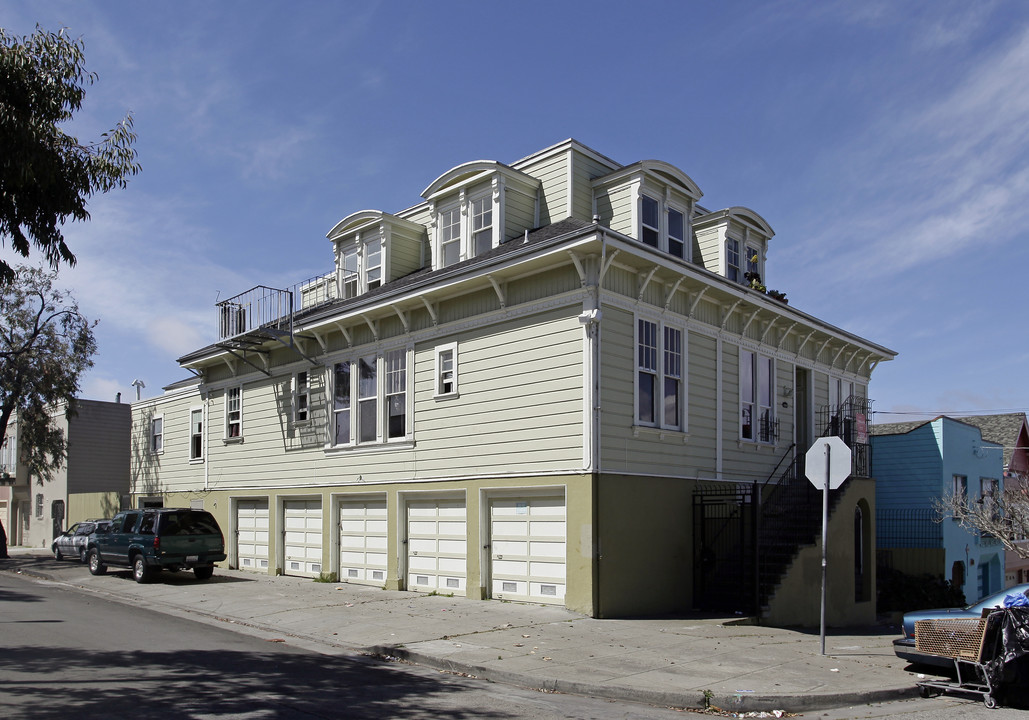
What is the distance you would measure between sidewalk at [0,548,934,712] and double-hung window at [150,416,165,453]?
36.7ft

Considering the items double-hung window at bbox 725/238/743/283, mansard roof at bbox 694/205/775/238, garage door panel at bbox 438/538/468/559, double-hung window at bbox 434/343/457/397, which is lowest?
garage door panel at bbox 438/538/468/559

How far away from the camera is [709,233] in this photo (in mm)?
22250

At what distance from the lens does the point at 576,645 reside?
13.0m

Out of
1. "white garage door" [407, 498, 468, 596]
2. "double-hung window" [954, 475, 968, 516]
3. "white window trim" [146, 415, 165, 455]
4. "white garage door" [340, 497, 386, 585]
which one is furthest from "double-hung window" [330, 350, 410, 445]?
"double-hung window" [954, 475, 968, 516]

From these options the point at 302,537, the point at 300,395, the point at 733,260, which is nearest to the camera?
the point at 733,260

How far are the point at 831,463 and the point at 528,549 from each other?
21.2ft

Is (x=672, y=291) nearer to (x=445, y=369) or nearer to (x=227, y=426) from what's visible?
(x=445, y=369)

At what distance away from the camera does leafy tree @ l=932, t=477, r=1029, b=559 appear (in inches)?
935

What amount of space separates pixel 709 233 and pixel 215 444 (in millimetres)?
16473

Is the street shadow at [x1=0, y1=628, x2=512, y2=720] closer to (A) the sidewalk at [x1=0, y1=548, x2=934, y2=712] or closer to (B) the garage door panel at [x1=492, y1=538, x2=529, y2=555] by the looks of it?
(A) the sidewalk at [x1=0, y1=548, x2=934, y2=712]

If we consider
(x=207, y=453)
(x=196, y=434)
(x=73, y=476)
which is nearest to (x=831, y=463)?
(x=207, y=453)

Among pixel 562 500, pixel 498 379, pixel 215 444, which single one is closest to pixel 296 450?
pixel 215 444

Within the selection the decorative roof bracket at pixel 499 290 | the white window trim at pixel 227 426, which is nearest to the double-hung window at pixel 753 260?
the decorative roof bracket at pixel 499 290

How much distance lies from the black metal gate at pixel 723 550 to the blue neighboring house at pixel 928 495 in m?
10.5
